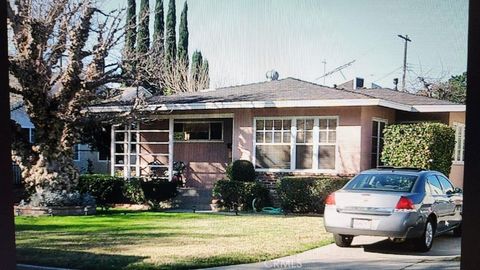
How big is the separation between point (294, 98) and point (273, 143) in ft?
1.17

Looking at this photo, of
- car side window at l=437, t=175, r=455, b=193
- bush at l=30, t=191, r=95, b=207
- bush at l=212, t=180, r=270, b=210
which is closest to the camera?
car side window at l=437, t=175, r=455, b=193

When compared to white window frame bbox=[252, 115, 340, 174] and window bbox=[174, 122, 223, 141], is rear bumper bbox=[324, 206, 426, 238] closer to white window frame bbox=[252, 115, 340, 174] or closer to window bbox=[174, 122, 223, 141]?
white window frame bbox=[252, 115, 340, 174]

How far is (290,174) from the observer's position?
2.68 metres

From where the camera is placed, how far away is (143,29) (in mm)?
2625

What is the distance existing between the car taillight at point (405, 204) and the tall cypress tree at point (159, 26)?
1399 mm

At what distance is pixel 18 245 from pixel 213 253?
0.89 meters

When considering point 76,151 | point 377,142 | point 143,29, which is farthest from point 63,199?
point 377,142

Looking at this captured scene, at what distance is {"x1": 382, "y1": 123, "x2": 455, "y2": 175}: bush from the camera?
2064 millimetres

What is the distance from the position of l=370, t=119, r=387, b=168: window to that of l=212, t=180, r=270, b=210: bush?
72 cm

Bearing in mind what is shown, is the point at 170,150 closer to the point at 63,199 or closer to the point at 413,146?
the point at 413,146

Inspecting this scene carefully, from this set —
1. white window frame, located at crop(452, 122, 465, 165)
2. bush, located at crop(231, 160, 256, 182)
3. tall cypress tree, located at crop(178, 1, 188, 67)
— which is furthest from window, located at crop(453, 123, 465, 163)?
tall cypress tree, located at crop(178, 1, 188, 67)

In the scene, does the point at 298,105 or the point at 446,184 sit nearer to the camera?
the point at 446,184

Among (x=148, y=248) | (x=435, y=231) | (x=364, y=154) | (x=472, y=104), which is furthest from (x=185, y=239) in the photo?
(x=472, y=104)

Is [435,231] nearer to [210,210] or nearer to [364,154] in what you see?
[364,154]
